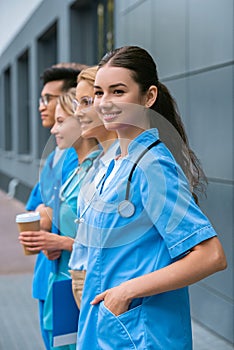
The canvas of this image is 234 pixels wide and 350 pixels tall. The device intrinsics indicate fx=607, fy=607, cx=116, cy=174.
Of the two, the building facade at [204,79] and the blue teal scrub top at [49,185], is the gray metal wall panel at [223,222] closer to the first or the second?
the building facade at [204,79]

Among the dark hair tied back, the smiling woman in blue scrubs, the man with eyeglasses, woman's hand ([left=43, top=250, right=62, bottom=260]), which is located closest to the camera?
the smiling woman in blue scrubs

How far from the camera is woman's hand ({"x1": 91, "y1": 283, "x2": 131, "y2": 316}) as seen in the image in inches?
70.1

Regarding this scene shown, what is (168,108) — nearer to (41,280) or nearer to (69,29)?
(41,280)

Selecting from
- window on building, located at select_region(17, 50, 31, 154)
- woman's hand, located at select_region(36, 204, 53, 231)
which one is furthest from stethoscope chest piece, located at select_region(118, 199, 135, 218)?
window on building, located at select_region(17, 50, 31, 154)

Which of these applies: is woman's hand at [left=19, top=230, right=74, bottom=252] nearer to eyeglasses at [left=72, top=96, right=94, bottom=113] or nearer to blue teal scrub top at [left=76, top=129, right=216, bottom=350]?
eyeglasses at [left=72, top=96, right=94, bottom=113]

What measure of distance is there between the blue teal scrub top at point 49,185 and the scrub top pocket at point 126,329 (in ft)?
3.84

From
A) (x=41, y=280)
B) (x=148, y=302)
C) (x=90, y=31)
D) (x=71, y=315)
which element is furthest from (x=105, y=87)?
(x=90, y=31)

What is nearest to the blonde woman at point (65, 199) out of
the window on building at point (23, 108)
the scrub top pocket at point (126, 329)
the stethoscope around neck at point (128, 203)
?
the stethoscope around neck at point (128, 203)

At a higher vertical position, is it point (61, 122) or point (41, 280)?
point (61, 122)

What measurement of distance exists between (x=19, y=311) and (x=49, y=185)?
2.92 metres

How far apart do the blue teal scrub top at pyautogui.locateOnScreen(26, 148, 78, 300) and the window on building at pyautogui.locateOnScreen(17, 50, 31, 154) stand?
46.3 ft

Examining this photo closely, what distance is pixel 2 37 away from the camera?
1941cm

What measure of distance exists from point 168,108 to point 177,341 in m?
0.76

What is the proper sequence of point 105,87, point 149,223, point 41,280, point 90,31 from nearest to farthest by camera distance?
1. point 149,223
2. point 105,87
3. point 41,280
4. point 90,31
